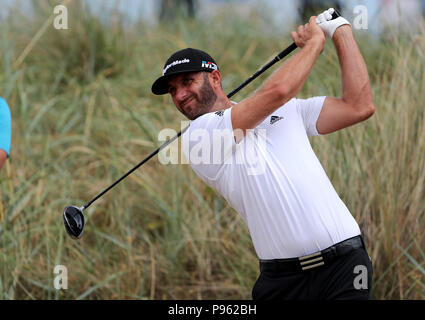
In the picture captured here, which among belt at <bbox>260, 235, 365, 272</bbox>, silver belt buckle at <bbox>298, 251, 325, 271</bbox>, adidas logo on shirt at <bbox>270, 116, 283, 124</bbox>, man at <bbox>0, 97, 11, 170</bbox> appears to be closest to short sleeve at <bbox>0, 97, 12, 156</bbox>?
man at <bbox>0, 97, 11, 170</bbox>

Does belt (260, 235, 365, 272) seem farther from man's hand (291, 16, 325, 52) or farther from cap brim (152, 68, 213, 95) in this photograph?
cap brim (152, 68, 213, 95)

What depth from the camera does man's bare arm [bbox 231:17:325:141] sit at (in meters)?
2.92

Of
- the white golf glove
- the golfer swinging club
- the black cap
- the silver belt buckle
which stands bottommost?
the silver belt buckle

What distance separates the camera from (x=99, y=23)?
7.17 meters

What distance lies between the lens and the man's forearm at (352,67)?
3184 mm

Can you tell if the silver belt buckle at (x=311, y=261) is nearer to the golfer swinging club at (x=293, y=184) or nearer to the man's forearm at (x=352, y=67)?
the golfer swinging club at (x=293, y=184)

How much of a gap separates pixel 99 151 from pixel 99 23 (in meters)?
1.88

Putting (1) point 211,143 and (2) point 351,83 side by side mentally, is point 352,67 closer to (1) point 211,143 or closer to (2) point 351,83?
(2) point 351,83

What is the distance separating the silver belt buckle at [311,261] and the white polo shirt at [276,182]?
28 mm

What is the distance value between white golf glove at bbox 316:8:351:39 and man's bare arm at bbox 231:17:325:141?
5.7 inches
